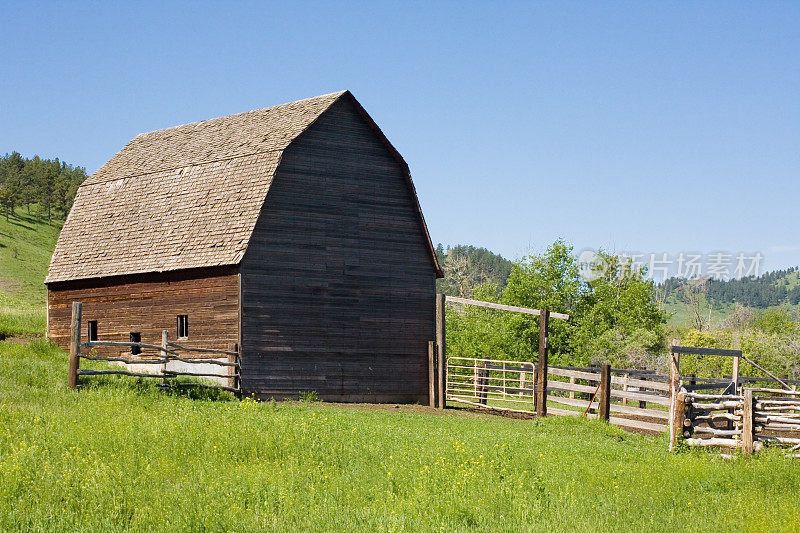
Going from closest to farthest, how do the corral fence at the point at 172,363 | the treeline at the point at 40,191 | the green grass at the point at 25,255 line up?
the corral fence at the point at 172,363 < the green grass at the point at 25,255 < the treeline at the point at 40,191

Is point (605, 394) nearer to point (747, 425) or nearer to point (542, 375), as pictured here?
point (542, 375)

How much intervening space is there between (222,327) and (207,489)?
14.9 m

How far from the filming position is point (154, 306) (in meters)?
29.9

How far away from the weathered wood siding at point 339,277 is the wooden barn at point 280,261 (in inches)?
1.7

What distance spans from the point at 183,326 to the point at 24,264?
198ft

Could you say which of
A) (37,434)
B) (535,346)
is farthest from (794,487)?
(535,346)

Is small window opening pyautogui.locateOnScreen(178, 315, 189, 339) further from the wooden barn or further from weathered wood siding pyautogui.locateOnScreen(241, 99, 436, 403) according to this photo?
weathered wood siding pyautogui.locateOnScreen(241, 99, 436, 403)

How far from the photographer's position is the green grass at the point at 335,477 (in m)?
12.2

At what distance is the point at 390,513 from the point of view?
494 inches

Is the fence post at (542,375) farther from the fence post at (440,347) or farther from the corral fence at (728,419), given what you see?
the corral fence at (728,419)

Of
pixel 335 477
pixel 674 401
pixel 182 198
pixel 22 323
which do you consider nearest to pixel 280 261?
pixel 182 198

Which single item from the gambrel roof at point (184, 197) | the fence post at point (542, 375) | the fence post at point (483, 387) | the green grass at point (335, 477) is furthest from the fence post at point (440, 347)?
the green grass at point (335, 477)

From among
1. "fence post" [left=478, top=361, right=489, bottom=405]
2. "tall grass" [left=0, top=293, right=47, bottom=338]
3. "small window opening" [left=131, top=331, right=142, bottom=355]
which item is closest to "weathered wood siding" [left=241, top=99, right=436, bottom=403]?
"fence post" [left=478, top=361, right=489, bottom=405]

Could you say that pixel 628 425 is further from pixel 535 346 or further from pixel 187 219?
pixel 535 346
